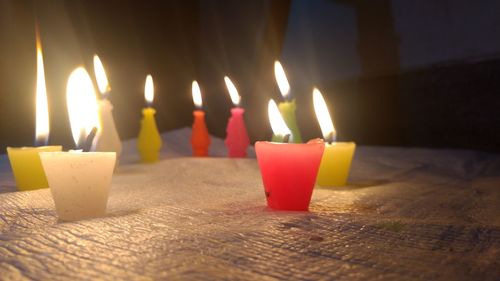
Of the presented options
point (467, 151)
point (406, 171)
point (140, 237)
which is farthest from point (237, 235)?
point (467, 151)

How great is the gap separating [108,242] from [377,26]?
2249 mm

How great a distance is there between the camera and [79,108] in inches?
57.9

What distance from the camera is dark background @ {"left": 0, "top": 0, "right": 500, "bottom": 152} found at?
8.17 feet

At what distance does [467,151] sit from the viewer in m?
2.41

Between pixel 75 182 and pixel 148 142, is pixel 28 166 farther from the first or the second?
pixel 148 142

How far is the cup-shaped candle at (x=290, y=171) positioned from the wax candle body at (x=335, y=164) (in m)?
0.50

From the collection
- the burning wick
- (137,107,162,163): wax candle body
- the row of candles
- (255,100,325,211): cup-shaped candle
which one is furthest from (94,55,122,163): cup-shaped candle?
(255,100,325,211): cup-shaped candle

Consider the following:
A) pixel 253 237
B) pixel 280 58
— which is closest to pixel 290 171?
pixel 253 237

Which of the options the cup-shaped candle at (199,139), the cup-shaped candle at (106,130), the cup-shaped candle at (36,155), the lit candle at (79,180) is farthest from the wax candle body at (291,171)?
the cup-shaped candle at (199,139)

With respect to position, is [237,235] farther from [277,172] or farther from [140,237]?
[277,172]

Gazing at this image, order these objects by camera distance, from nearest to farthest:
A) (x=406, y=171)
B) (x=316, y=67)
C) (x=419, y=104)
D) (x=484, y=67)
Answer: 1. (x=406, y=171)
2. (x=484, y=67)
3. (x=419, y=104)
4. (x=316, y=67)

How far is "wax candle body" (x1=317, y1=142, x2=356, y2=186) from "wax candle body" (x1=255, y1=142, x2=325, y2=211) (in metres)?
0.50

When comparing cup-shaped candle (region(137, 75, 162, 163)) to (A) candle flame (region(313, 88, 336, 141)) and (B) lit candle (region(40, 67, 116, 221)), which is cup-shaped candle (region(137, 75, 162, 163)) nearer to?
(A) candle flame (region(313, 88, 336, 141))

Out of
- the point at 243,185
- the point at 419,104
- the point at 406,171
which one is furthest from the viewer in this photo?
the point at 419,104
